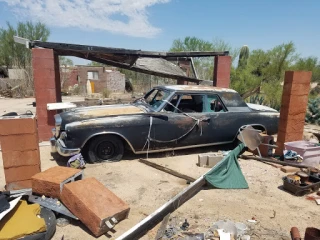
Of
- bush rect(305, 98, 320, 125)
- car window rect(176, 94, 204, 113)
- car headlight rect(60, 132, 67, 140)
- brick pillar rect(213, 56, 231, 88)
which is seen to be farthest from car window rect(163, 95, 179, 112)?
bush rect(305, 98, 320, 125)

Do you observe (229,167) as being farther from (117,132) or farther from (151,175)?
(117,132)

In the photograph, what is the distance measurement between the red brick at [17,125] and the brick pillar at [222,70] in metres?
6.21

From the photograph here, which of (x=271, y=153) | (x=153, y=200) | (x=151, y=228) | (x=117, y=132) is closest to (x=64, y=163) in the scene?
(x=117, y=132)

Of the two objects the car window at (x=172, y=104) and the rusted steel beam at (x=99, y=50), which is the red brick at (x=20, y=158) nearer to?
the car window at (x=172, y=104)

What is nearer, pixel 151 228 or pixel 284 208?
pixel 151 228

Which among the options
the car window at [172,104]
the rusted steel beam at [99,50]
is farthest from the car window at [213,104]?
the rusted steel beam at [99,50]

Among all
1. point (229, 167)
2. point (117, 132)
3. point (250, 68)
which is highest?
point (250, 68)

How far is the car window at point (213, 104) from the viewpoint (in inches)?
233

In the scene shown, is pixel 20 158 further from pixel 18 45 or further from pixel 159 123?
pixel 18 45

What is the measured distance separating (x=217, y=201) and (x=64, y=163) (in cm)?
326

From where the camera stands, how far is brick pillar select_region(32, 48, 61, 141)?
629 cm

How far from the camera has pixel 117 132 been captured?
5.02 meters

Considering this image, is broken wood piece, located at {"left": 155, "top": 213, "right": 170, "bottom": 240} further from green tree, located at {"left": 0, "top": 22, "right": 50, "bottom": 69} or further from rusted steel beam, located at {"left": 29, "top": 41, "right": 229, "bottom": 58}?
green tree, located at {"left": 0, "top": 22, "right": 50, "bottom": 69}

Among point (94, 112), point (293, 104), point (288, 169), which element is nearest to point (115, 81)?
point (94, 112)
